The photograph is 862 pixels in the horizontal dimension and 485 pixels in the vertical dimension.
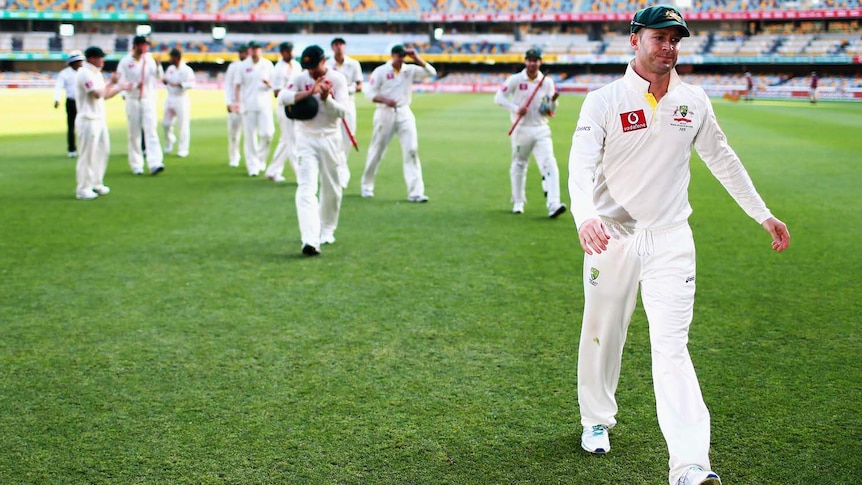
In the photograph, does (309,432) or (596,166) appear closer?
(596,166)

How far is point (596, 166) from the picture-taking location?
4.17 m

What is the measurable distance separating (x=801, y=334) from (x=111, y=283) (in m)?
6.15

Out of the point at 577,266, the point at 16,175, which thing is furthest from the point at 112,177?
the point at 577,266

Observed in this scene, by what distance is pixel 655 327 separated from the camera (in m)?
4.05

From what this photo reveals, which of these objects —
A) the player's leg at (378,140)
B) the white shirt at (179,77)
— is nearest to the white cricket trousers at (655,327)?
the player's leg at (378,140)

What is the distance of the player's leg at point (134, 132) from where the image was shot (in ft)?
54.4

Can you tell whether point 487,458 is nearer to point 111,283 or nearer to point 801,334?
point 801,334

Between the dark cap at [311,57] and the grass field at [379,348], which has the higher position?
the dark cap at [311,57]

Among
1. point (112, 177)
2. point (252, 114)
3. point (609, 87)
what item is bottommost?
point (112, 177)

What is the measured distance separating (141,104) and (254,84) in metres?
2.23

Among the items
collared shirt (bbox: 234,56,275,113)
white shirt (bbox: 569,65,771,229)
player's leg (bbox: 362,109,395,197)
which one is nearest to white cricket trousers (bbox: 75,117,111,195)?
collared shirt (bbox: 234,56,275,113)

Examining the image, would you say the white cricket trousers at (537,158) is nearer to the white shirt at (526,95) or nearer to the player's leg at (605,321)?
the white shirt at (526,95)

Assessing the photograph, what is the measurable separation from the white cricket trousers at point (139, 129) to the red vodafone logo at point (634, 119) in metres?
14.0

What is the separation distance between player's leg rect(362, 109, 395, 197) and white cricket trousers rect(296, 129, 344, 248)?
355cm
